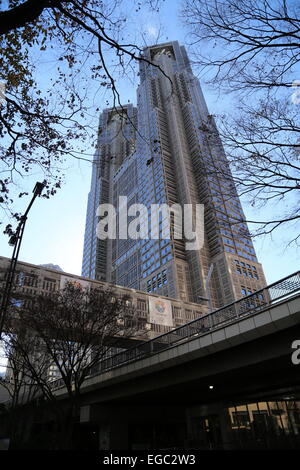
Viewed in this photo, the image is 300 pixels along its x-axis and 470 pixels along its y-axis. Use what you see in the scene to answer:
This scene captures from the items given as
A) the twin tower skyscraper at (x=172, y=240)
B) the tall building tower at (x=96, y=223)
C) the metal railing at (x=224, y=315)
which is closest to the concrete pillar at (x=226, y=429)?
the metal railing at (x=224, y=315)

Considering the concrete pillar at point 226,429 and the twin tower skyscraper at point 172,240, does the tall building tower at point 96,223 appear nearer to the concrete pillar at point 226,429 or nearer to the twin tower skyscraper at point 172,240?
the twin tower skyscraper at point 172,240

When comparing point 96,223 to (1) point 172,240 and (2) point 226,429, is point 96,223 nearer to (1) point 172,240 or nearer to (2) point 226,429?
(1) point 172,240

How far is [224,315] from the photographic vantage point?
14.2 metres

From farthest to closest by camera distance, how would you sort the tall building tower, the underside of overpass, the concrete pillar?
the tall building tower → the concrete pillar → the underside of overpass

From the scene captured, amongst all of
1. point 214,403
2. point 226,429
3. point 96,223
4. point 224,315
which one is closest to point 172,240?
point 214,403

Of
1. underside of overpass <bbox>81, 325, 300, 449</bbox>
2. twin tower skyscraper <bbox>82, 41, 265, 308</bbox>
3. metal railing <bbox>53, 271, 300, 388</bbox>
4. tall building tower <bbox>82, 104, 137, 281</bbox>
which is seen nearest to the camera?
metal railing <bbox>53, 271, 300, 388</bbox>

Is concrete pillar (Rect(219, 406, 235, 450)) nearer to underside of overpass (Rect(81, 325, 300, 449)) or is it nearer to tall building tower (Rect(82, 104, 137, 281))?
underside of overpass (Rect(81, 325, 300, 449))

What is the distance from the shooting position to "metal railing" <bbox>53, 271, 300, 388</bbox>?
11633 millimetres

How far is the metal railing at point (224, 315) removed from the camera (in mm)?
11633

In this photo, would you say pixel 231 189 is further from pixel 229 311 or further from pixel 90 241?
pixel 90 241

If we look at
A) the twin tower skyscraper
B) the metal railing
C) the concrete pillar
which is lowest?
the concrete pillar

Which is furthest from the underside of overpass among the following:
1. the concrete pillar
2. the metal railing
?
the metal railing

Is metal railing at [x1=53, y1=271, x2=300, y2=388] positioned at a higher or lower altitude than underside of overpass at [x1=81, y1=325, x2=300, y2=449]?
higher

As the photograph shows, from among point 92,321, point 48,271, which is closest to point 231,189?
point 92,321
